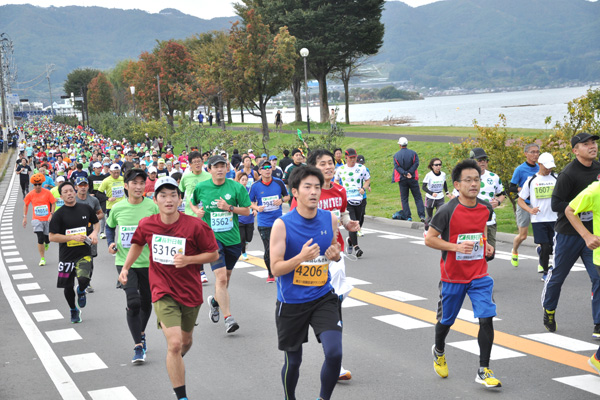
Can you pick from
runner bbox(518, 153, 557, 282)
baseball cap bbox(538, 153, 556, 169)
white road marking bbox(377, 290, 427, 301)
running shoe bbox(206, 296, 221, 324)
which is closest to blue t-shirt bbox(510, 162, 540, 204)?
runner bbox(518, 153, 557, 282)

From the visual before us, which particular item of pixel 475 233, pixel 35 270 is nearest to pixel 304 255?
pixel 475 233

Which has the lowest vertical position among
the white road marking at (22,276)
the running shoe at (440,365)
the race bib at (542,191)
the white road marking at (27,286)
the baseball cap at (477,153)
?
the white road marking at (22,276)

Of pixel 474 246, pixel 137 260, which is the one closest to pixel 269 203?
pixel 137 260

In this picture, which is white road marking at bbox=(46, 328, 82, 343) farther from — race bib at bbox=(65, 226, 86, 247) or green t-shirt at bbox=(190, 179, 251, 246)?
green t-shirt at bbox=(190, 179, 251, 246)

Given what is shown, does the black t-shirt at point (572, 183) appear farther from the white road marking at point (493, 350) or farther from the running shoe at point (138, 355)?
the running shoe at point (138, 355)

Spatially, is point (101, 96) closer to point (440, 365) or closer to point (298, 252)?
point (440, 365)

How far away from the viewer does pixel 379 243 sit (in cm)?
1656

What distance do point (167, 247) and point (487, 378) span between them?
2873mm

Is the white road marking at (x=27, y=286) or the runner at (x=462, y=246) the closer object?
the runner at (x=462, y=246)

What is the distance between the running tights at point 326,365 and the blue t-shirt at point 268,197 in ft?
22.4

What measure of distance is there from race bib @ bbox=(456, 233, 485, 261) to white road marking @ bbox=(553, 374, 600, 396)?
4.10ft

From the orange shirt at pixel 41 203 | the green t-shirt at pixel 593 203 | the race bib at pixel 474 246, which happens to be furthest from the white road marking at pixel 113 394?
the orange shirt at pixel 41 203

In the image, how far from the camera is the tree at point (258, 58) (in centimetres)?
5103

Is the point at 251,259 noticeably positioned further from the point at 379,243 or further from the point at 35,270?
the point at 35,270
